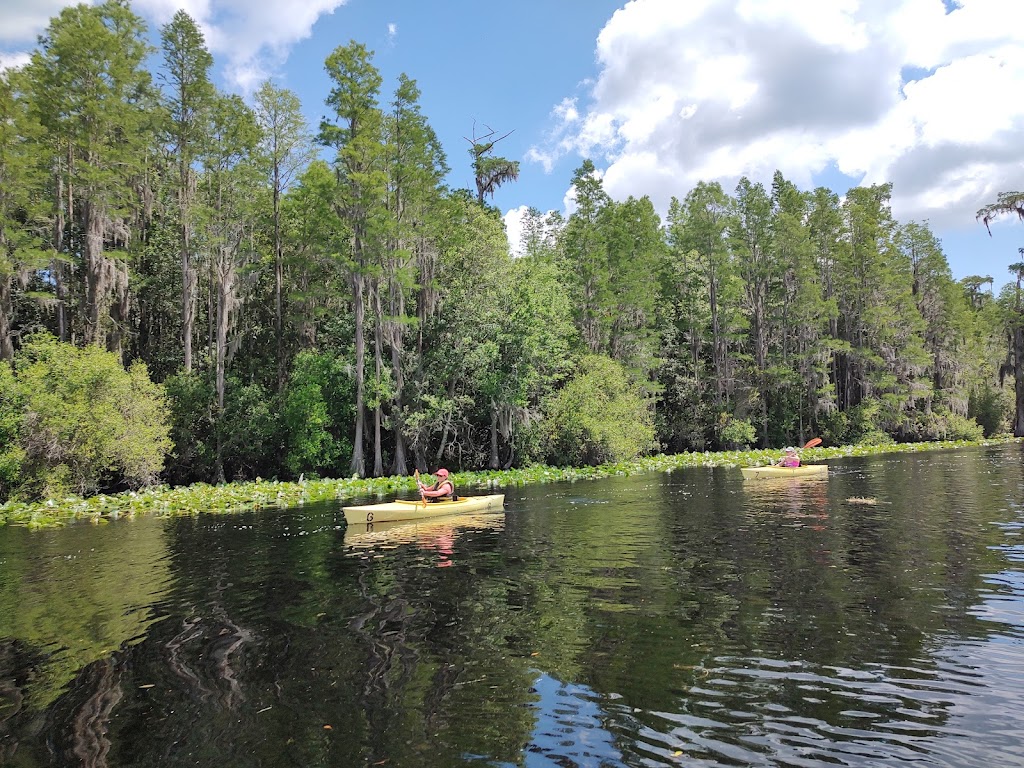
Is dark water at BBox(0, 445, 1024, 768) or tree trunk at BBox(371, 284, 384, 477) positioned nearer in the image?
dark water at BBox(0, 445, 1024, 768)

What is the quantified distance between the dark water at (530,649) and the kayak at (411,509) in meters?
2.13

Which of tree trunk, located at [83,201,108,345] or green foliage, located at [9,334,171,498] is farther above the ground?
tree trunk, located at [83,201,108,345]

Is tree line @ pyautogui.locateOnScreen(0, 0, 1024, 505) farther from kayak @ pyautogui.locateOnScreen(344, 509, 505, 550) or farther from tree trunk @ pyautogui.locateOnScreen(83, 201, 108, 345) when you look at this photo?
kayak @ pyautogui.locateOnScreen(344, 509, 505, 550)

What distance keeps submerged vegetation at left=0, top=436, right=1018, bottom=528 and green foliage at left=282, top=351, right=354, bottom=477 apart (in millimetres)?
3100

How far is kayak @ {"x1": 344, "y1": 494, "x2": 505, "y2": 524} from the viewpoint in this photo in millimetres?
16438

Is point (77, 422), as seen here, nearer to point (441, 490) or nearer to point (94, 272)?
point (94, 272)

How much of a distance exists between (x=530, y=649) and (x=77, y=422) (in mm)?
20777

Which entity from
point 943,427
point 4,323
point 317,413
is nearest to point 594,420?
point 317,413

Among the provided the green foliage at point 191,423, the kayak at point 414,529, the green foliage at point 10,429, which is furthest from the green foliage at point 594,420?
the green foliage at point 10,429

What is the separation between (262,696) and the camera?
5883 millimetres

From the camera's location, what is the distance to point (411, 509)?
56.4 ft

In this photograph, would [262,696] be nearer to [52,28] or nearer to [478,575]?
[478,575]

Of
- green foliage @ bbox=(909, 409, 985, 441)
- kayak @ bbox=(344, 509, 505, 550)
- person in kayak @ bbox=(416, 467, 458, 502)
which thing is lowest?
kayak @ bbox=(344, 509, 505, 550)

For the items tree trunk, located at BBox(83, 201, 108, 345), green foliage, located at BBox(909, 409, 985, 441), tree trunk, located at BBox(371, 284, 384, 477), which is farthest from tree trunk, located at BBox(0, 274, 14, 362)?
green foliage, located at BBox(909, 409, 985, 441)
